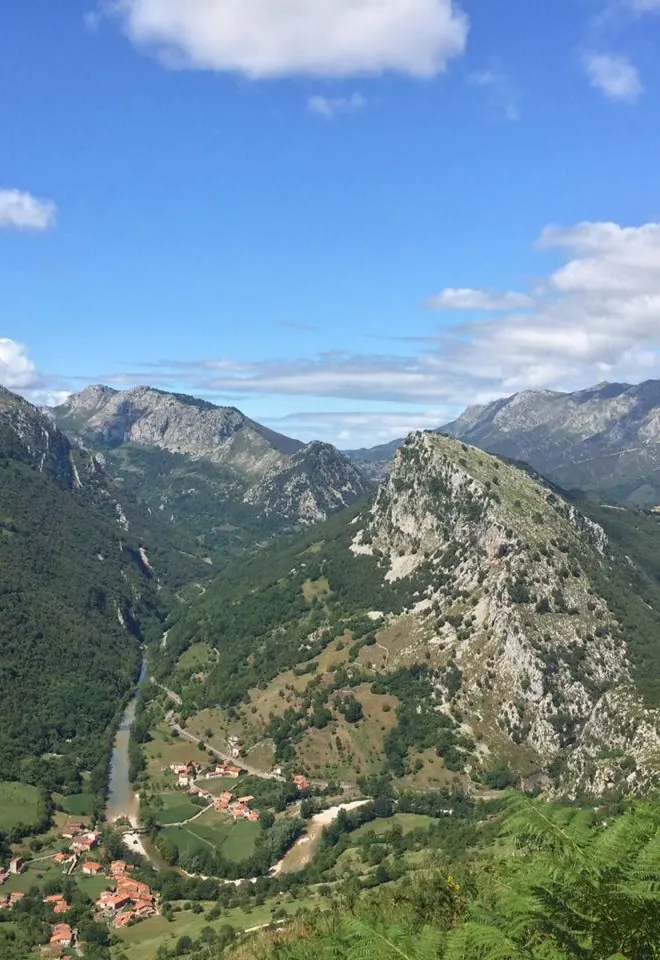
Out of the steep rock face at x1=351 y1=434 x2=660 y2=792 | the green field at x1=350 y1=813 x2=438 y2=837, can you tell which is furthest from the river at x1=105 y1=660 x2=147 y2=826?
the steep rock face at x1=351 y1=434 x2=660 y2=792

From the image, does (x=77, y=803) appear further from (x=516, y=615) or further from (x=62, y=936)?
(x=516, y=615)

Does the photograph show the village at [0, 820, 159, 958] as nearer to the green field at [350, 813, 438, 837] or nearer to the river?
the river

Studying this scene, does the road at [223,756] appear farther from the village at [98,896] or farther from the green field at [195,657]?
the village at [98,896]

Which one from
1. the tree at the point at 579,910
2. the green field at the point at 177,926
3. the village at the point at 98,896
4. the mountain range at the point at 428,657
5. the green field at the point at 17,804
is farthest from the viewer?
the mountain range at the point at 428,657

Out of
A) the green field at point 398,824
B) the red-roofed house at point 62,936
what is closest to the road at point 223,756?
the green field at point 398,824

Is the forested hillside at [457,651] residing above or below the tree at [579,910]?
below

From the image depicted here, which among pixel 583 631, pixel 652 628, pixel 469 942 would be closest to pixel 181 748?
pixel 583 631
